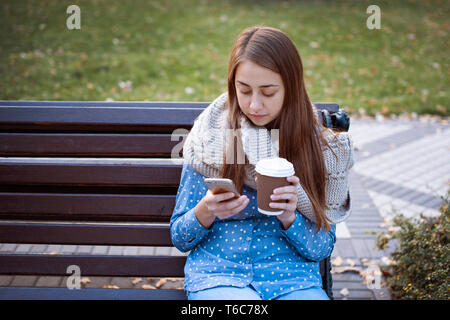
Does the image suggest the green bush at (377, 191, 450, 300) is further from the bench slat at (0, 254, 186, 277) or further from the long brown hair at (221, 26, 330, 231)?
the bench slat at (0, 254, 186, 277)

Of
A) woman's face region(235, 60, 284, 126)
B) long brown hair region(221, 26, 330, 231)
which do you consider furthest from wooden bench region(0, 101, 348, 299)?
woman's face region(235, 60, 284, 126)

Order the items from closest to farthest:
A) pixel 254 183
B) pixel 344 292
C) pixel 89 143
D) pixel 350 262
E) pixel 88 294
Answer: pixel 254 183, pixel 88 294, pixel 89 143, pixel 344 292, pixel 350 262

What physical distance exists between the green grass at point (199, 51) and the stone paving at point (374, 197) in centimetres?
109

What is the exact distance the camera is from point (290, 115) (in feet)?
6.65

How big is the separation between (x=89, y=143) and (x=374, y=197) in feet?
11.0

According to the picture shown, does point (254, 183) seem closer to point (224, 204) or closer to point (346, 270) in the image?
point (224, 204)

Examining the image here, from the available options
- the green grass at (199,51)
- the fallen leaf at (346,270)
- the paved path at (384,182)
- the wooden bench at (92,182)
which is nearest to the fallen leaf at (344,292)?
the paved path at (384,182)

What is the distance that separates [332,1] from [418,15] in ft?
8.73

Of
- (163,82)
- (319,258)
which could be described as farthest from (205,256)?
(163,82)

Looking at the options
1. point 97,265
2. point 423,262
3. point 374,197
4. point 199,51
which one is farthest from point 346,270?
point 199,51

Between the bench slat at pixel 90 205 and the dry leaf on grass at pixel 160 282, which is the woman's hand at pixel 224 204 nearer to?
the bench slat at pixel 90 205

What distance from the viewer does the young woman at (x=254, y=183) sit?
6.33 ft

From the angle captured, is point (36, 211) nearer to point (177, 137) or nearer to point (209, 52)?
point (177, 137)

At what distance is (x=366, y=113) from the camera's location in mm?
7430
